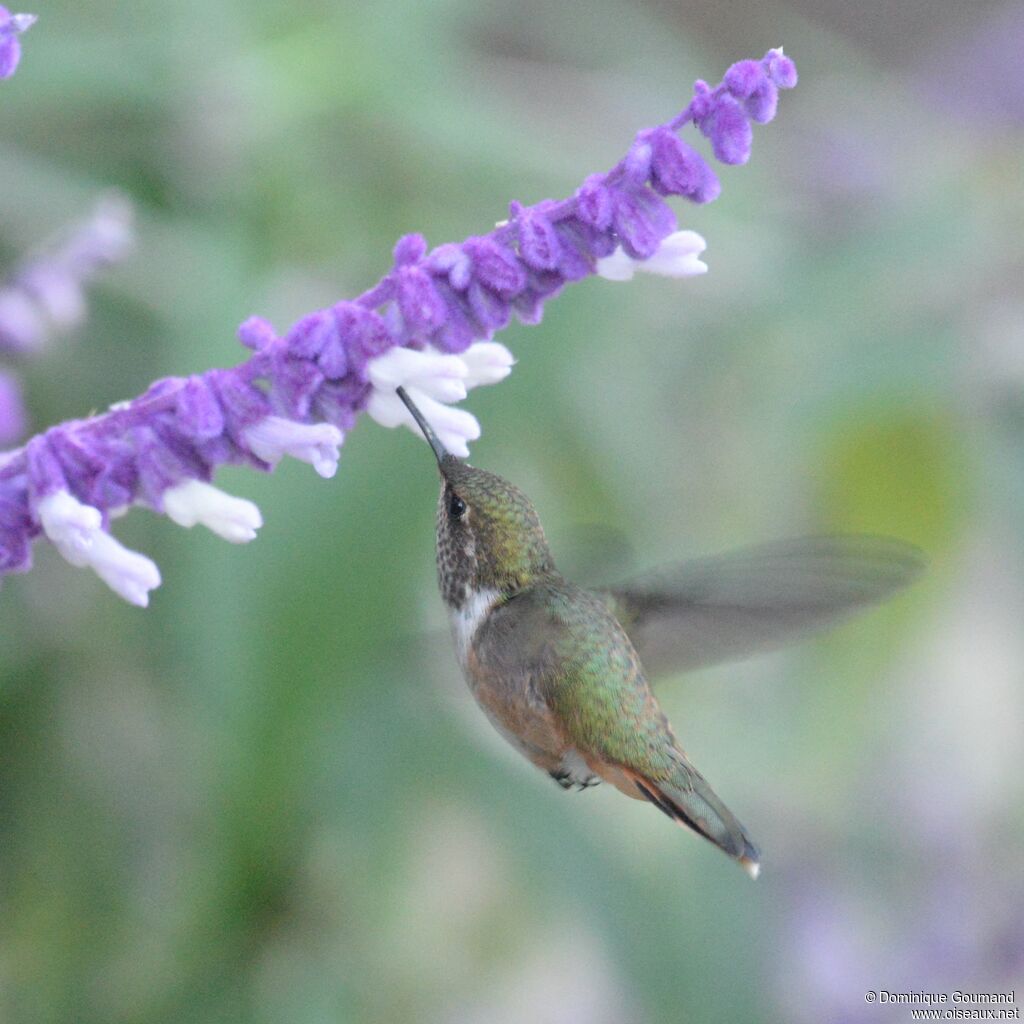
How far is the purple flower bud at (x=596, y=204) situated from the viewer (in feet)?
5.11

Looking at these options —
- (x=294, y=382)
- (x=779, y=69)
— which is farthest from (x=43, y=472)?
(x=779, y=69)

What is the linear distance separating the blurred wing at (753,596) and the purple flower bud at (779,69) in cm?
75

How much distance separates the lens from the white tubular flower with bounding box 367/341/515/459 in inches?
62.3

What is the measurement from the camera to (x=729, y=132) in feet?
5.14

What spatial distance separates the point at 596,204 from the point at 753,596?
88 cm

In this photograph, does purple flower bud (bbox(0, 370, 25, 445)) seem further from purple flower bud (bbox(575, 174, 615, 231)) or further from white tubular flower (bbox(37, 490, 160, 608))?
purple flower bud (bbox(575, 174, 615, 231))

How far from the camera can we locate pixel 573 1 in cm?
587

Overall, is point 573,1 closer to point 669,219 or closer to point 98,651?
→ point 98,651

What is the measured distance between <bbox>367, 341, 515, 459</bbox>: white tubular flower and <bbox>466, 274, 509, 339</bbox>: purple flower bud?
65 mm

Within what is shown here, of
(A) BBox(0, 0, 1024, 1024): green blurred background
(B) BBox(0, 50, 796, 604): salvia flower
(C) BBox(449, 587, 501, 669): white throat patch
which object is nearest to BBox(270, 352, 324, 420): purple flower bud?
(B) BBox(0, 50, 796, 604): salvia flower

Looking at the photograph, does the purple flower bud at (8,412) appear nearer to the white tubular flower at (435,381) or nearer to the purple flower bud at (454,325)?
the white tubular flower at (435,381)

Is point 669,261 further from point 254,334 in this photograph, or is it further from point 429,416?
point 254,334

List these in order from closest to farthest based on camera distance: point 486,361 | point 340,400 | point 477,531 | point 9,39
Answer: point 9,39, point 340,400, point 486,361, point 477,531

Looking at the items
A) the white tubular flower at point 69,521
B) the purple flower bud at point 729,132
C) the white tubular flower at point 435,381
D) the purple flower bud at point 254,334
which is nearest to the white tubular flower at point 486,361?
the white tubular flower at point 435,381
